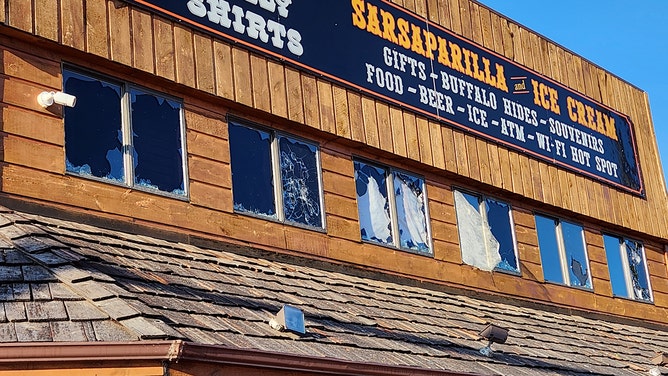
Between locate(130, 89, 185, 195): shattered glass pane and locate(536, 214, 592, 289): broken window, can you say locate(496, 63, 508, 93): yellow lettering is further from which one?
locate(130, 89, 185, 195): shattered glass pane

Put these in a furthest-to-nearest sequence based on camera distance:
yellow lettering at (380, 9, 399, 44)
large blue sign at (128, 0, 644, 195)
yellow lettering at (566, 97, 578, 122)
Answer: yellow lettering at (566, 97, 578, 122)
yellow lettering at (380, 9, 399, 44)
large blue sign at (128, 0, 644, 195)

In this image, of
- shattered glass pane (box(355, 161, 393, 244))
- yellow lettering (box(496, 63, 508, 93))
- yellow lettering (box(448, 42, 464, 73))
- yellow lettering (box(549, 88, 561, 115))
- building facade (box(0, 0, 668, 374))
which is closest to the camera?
building facade (box(0, 0, 668, 374))

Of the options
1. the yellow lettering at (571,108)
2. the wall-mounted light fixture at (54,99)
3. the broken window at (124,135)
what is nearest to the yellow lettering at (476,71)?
the yellow lettering at (571,108)

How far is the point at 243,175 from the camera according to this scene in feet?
34.8

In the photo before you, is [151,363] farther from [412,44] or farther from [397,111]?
[412,44]

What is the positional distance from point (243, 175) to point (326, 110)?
1.47 meters

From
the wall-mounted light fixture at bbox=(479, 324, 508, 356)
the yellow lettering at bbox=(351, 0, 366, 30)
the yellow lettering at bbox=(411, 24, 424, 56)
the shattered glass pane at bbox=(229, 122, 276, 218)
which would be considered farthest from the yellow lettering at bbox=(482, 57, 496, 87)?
the wall-mounted light fixture at bbox=(479, 324, 508, 356)

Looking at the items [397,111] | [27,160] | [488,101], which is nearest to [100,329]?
[27,160]

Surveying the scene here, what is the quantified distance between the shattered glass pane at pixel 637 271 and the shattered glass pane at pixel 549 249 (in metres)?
2.18

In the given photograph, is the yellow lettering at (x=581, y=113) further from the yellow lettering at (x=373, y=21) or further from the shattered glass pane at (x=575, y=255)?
the yellow lettering at (x=373, y=21)

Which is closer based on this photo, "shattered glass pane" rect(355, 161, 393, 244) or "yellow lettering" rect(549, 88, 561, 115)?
"shattered glass pane" rect(355, 161, 393, 244)

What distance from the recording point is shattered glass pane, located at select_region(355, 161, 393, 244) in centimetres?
1195

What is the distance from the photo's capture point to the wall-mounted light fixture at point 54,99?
346 inches

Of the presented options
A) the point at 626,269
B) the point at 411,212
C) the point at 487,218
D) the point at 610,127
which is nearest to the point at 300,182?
the point at 411,212
